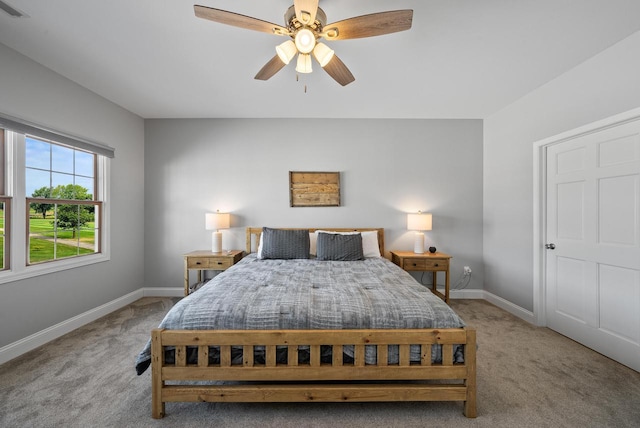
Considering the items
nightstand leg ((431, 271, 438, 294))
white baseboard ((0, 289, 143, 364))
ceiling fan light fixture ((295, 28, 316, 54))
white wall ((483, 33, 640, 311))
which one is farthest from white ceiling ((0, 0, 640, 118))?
white baseboard ((0, 289, 143, 364))

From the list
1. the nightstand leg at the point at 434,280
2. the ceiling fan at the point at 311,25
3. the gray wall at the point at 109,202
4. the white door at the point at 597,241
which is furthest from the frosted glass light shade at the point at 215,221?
the white door at the point at 597,241

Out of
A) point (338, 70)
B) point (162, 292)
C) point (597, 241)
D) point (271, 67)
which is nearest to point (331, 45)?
point (338, 70)

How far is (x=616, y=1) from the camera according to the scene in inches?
64.9

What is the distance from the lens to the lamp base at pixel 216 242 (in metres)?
3.40

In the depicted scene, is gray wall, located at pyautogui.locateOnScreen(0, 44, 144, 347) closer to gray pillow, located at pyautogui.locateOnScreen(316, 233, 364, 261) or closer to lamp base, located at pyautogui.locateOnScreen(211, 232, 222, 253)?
lamp base, located at pyautogui.locateOnScreen(211, 232, 222, 253)

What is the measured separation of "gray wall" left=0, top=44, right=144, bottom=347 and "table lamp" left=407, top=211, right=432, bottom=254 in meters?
3.81

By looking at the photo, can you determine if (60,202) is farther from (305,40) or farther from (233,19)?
(305,40)

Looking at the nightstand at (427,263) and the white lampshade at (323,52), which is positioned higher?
the white lampshade at (323,52)

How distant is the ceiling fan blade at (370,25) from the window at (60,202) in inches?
115

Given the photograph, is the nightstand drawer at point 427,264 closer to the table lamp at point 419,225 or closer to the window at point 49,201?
the table lamp at point 419,225

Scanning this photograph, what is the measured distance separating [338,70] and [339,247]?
189 centimetres

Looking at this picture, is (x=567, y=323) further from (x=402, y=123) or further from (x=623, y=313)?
(x=402, y=123)

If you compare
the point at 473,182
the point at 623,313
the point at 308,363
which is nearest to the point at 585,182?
the point at 623,313

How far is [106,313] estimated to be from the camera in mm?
3033
